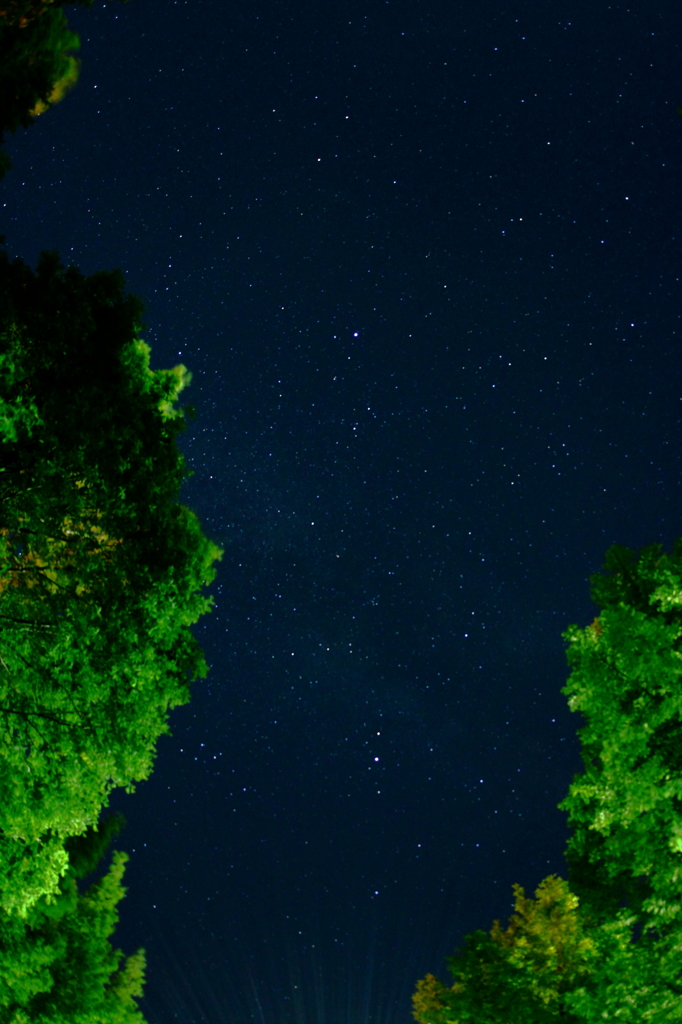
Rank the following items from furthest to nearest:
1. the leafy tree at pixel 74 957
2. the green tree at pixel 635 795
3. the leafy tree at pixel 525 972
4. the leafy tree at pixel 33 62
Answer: the leafy tree at pixel 525 972, the leafy tree at pixel 74 957, the green tree at pixel 635 795, the leafy tree at pixel 33 62

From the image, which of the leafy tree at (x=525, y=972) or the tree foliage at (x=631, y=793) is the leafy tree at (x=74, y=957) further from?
the tree foliage at (x=631, y=793)

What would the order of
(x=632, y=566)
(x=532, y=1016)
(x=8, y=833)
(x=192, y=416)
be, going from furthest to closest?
(x=532, y=1016), (x=632, y=566), (x=192, y=416), (x=8, y=833)

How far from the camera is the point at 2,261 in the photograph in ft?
25.7

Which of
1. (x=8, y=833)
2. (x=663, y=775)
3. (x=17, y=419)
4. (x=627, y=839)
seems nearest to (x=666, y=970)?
(x=627, y=839)

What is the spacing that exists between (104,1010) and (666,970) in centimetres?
1038

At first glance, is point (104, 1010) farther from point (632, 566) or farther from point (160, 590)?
point (632, 566)

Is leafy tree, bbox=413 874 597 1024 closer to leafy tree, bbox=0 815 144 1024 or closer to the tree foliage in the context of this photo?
the tree foliage

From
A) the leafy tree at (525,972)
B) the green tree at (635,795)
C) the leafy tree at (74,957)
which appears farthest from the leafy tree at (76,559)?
the leafy tree at (525,972)

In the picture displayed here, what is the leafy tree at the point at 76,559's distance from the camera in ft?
25.7

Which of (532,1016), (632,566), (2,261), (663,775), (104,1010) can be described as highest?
(632,566)

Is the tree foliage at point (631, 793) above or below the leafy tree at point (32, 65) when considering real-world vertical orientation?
below

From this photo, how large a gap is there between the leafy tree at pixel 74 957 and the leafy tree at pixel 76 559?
101 inches

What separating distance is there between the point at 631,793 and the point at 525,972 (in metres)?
6.50

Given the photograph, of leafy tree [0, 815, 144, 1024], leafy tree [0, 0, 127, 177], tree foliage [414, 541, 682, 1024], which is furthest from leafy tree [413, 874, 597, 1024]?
leafy tree [0, 0, 127, 177]
